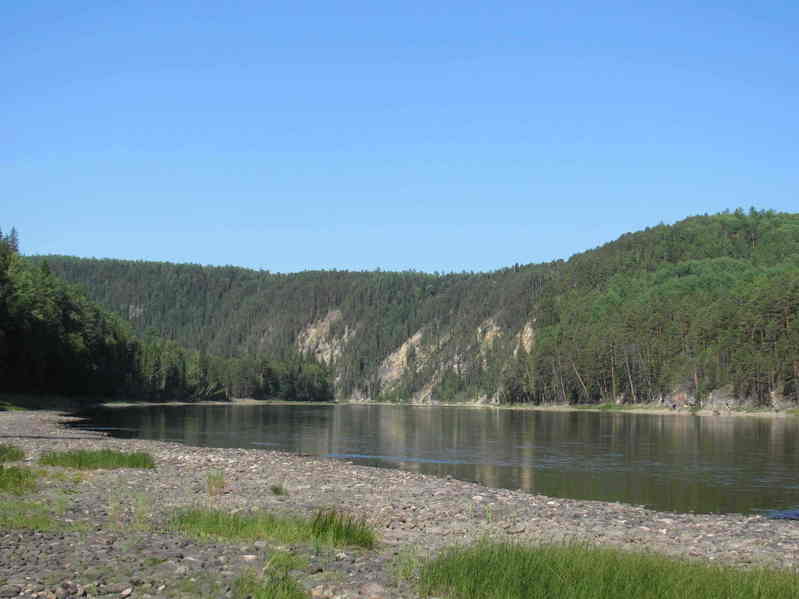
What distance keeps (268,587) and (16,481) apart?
52.7 feet

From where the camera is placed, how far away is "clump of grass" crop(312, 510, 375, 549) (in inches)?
810

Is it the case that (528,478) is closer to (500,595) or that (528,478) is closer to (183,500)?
(183,500)

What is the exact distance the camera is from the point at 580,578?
643 inches

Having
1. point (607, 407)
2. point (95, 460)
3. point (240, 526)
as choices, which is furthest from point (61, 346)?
point (240, 526)

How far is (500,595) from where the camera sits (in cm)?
1544

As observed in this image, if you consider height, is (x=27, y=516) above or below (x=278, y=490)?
above

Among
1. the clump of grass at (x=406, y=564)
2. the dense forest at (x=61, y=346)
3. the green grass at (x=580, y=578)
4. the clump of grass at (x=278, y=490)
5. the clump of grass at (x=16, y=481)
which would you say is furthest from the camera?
the dense forest at (x=61, y=346)

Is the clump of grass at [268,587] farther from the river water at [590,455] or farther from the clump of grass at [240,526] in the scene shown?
the river water at [590,455]

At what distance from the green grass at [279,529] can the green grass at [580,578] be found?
11.5 ft

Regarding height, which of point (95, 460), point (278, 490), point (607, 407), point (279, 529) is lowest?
point (607, 407)

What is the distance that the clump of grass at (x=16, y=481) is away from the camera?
26.5 metres

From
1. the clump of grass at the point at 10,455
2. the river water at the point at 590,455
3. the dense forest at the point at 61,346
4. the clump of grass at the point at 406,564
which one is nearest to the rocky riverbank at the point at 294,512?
the clump of grass at the point at 406,564

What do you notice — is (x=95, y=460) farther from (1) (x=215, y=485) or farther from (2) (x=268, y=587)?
(2) (x=268, y=587)

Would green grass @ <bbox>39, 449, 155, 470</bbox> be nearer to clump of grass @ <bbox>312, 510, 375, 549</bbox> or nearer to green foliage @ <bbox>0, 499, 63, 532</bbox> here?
green foliage @ <bbox>0, 499, 63, 532</bbox>
